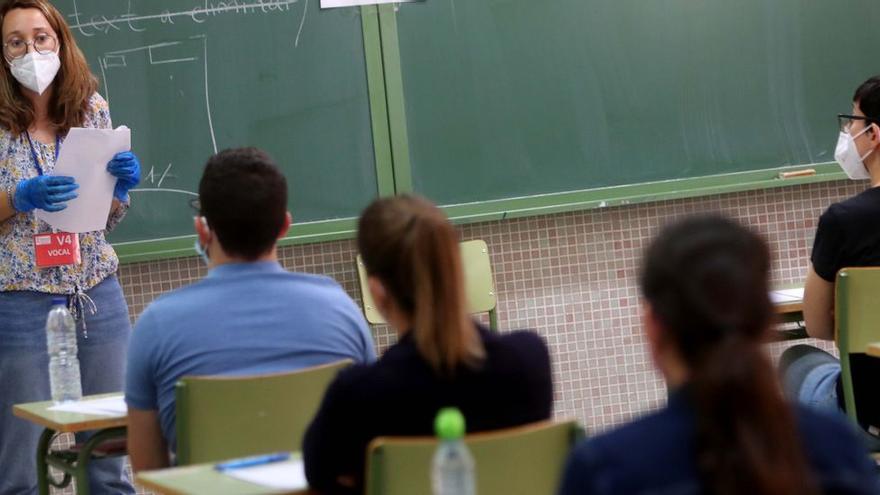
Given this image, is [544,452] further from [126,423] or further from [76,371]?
[76,371]

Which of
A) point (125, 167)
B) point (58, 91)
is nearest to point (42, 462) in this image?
point (125, 167)

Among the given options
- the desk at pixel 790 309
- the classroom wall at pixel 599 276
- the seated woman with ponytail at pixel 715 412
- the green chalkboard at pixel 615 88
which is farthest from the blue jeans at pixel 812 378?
the seated woman with ponytail at pixel 715 412

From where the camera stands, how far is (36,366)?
3660 millimetres

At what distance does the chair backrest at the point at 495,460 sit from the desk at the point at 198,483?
21 cm

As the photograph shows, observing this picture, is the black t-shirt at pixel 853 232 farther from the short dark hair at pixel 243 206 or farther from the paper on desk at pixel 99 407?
the paper on desk at pixel 99 407

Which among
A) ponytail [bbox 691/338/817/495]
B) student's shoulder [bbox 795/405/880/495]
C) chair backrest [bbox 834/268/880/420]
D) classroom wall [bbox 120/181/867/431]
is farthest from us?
classroom wall [bbox 120/181/867/431]

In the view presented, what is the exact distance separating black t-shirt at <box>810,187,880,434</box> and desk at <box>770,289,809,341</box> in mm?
213

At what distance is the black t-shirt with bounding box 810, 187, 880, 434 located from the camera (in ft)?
11.3

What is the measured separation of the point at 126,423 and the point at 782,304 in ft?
6.39

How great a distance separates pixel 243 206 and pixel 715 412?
1.53m

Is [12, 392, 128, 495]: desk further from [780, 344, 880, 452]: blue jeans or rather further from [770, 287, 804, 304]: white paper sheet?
[770, 287, 804, 304]: white paper sheet

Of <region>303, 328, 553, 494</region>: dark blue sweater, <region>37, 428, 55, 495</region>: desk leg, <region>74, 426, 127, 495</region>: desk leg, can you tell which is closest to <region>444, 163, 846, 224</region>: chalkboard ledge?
<region>37, 428, 55, 495</region>: desk leg

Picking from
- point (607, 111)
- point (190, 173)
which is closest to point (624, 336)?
point (607, 111)

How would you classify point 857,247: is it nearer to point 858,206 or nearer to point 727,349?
point 858,206
